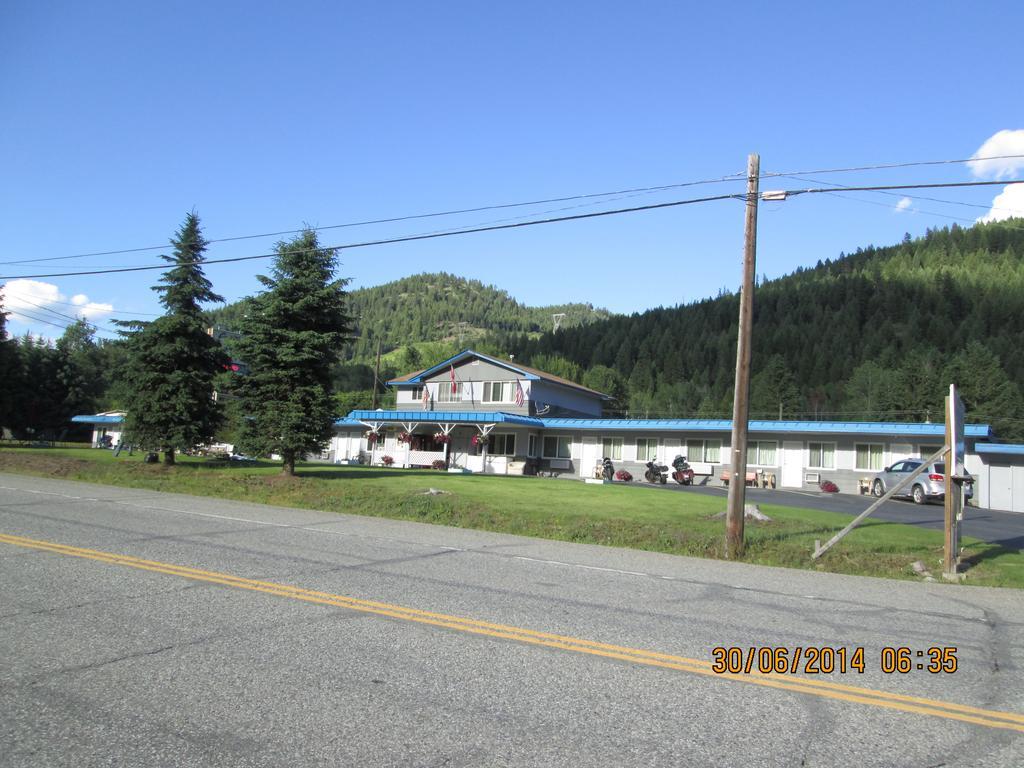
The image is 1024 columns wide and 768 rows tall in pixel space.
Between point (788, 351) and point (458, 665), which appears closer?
point (458, 665)

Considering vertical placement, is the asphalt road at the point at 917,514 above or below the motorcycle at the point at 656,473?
below

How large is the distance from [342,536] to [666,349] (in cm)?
12190

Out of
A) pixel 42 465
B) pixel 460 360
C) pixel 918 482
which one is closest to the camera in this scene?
pixel 918 482

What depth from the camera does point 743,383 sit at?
1357 centimetres

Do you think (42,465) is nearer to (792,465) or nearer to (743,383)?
(743,383)

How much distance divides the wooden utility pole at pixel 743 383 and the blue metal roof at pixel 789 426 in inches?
821

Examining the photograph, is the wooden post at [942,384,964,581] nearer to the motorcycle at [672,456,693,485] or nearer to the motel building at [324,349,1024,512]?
the motel building at [324,349,1024,512]

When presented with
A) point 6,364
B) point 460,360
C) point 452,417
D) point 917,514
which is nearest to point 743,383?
point 917,514

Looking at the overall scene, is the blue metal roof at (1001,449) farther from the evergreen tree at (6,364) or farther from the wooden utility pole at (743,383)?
Answer: the evergreen tree at (6,364)

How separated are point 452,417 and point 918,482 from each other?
22463 millimetres

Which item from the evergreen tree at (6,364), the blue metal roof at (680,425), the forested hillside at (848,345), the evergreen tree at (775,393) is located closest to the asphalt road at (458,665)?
the blue metal roof at (680,425)

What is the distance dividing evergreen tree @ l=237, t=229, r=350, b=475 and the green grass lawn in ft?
5.02

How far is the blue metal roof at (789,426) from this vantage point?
30.8 meters

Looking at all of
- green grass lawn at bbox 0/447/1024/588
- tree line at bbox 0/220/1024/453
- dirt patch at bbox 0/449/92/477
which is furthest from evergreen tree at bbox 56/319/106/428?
green grass lawn at bbox 0/447/1024/588
